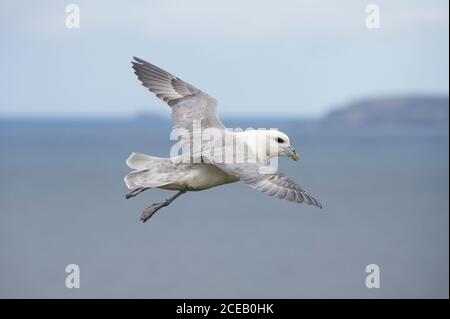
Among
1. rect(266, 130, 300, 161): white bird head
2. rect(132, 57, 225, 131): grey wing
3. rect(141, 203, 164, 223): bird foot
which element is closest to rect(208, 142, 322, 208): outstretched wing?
rect(266, 130, 300, 161): white bird head

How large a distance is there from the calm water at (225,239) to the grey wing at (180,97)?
18.3m

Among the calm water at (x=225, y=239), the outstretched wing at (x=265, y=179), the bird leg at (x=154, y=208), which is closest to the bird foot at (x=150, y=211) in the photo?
the bird leg at (x=154, y=208)

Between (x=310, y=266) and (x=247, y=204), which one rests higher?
(x=247, y=204)

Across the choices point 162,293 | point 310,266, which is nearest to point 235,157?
point 162,293

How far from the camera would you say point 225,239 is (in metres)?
35.5

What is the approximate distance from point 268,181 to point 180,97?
157 cm

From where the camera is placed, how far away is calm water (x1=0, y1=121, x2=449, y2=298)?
28500mm

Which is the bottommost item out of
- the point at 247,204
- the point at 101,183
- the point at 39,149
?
the point at 247,204

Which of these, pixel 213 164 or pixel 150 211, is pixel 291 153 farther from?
pixel 150 211

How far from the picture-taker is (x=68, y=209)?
4291 centimetres

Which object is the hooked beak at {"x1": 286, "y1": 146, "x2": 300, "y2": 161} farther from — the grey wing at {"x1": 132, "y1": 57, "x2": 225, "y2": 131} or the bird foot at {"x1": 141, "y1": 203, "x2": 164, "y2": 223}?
the bird foot at {"x1": 141, "y1": 203, "x2": 164, "y2": 223}

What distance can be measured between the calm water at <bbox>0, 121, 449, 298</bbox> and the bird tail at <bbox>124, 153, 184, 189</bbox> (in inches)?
754

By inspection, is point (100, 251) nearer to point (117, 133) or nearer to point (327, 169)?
point (327, 169)

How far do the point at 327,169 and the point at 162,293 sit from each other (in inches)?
1439
